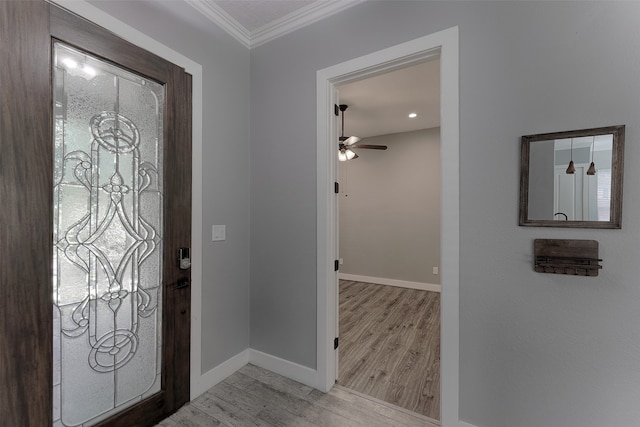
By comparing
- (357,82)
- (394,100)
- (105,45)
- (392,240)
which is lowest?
(392,240)

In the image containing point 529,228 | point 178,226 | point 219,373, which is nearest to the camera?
point 529,228

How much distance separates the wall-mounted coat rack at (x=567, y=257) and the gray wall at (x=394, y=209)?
329 centimetres

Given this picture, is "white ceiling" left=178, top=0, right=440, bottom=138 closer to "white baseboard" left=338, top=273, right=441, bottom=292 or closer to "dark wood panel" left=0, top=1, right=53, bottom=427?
"dark wood panel" left=0, top=1, right=53, bottom=427

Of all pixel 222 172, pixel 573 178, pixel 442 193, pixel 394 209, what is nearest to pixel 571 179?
pixel 573 178

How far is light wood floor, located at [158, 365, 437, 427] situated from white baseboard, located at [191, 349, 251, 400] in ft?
0.13

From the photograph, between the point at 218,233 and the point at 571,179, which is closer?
the point at 571,179

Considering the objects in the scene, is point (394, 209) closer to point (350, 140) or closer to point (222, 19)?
point (350, 140)

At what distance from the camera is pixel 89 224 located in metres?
1.39

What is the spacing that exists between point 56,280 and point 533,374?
245cm

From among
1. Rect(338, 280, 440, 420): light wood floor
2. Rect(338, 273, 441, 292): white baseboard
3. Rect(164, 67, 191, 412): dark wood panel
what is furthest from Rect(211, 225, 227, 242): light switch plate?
Rect(338, 273, 441, 292): white baseboard

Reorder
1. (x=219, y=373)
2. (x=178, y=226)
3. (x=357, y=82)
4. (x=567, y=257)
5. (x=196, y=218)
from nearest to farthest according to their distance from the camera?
(x=567, y=257), (x=178, y=226), (x=196, y=218), (x=219, y=373), (x=357, y=82)

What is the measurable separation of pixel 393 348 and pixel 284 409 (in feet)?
4.23

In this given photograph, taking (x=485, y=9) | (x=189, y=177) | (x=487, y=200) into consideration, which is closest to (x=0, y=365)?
(x=189, y=177)

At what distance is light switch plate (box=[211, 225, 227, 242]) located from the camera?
6.66 ft
